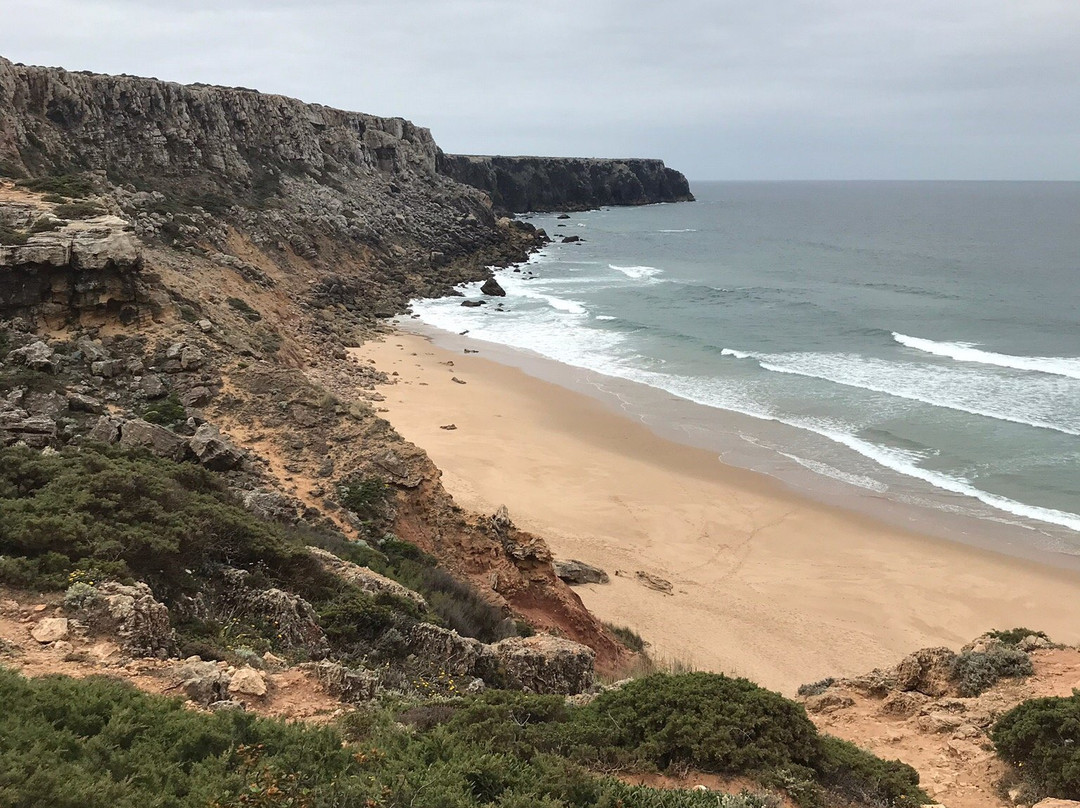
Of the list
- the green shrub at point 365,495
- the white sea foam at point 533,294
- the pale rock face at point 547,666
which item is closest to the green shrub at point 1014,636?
the pale rock face at point 547,666

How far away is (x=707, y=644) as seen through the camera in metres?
14.2

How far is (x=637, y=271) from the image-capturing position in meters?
62.2

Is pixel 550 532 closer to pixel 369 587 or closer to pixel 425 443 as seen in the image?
pixel 425 443

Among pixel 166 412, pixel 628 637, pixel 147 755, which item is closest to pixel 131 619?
pixel 147 755

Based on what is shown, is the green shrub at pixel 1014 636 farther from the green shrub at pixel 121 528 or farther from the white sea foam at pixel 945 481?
the white sea foam at pixel 945 481

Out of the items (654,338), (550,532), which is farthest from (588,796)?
(654,338)

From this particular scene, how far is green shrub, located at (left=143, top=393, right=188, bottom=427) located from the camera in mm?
14070

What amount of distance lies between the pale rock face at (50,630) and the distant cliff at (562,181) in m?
85.0

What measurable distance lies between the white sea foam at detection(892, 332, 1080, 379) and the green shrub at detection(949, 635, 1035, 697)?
88.2 feet

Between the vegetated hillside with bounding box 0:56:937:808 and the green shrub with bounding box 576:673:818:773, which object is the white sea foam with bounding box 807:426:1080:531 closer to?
the vegetated hillside with bounding box 0:56:937:808

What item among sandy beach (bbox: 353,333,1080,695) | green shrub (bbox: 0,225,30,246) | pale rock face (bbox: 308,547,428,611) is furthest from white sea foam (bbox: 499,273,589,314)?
pale rock face (bbox: 308,547,428,611)

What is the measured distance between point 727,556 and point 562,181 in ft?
367

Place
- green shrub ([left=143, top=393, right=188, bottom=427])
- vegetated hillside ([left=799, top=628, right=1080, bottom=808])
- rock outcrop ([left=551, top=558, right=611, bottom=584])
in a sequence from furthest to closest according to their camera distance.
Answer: rock outcrop ([left=551, top=558, right=611, bottom=584]), green shrub ([left=143, top=393, right=188, bottom=427]), vegetated hillside ([left=799, top=628, right=1080, bottom=808])

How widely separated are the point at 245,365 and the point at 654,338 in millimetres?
25099
